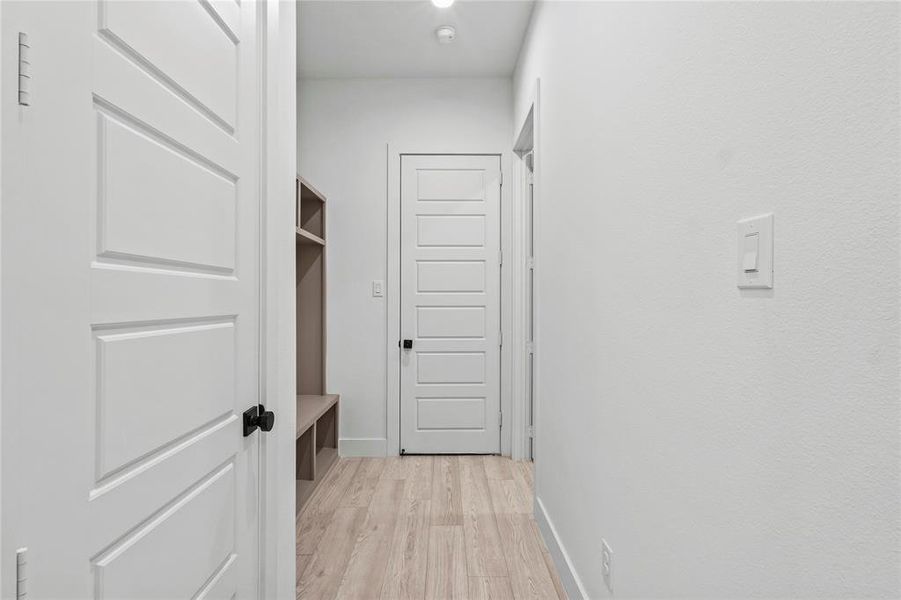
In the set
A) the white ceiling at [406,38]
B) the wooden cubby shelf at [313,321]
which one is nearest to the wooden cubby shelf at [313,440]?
the wooden cubby shelf at [313,321]

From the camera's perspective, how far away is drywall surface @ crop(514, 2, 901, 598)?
60cm

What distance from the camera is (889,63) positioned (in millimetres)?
569

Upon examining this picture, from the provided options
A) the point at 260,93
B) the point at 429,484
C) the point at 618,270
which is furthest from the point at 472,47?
the point at 429,484

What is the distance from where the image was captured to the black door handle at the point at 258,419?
1332 millimetres

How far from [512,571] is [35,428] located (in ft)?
6.25

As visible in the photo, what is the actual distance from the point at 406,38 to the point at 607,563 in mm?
2992

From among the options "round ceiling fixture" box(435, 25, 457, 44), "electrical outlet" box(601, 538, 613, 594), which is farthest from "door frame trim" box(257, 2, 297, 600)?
"round ceiling fixture" box(435, 25, 457, 44)

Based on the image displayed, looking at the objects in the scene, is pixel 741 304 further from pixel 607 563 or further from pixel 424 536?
pixel 424 536

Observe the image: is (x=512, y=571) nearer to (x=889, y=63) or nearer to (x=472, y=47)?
(x=889, y=63)

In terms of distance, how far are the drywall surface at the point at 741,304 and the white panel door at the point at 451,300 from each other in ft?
6.36

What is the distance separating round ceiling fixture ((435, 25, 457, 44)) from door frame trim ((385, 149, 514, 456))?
75cm

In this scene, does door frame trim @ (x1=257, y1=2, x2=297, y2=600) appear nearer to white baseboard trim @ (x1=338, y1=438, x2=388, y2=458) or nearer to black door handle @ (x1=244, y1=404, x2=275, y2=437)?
black door handle @ (x1=244, y1=404, x2=275, y2=437)

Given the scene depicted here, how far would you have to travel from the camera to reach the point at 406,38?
3.12m

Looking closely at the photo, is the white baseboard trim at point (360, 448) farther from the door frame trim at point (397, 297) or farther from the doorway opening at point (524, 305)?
the doorway opening at point (524, 305)
